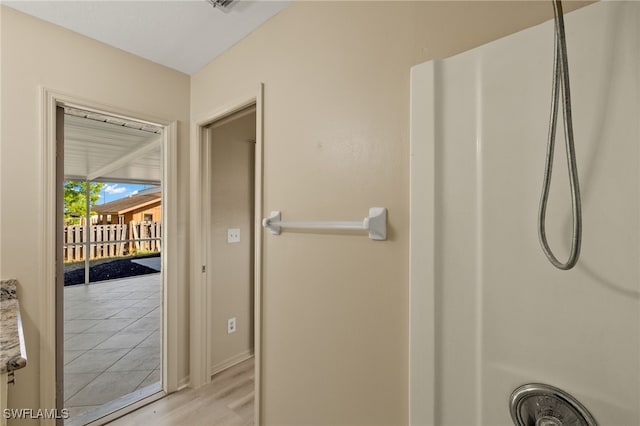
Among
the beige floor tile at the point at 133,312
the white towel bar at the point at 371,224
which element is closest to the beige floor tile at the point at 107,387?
the beige floor tile at the point at 133,312

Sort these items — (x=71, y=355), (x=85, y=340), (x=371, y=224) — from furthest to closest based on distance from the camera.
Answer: (x=85, y=340) < (x=71, y=355) < (x=371, y=224)

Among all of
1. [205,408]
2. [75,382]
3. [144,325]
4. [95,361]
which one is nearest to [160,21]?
[205,408]

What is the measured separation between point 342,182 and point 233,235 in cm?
152

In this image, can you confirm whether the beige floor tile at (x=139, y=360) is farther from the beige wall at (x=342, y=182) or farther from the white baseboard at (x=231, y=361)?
the beige wall at (x=342, y=182)

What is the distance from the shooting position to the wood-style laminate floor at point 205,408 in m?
1.67

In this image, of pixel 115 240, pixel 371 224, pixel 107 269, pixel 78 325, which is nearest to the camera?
pixel 371 224

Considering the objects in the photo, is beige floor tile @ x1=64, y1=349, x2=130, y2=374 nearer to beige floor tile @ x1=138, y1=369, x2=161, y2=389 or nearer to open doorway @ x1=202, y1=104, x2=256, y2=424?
beige floor tile @ x1=138, y1=369, x2=161, y2=389

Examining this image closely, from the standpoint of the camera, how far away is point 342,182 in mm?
1133

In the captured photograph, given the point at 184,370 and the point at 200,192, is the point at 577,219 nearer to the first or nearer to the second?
the point at 200,192

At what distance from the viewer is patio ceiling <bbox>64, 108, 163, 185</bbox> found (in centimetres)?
206

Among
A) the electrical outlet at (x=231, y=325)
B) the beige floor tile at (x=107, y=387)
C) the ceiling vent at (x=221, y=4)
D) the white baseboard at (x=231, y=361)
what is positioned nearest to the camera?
the ceiling vent at (x=221, y=4)

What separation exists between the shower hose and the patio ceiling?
2170mm

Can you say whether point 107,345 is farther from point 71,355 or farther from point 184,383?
point 184,383

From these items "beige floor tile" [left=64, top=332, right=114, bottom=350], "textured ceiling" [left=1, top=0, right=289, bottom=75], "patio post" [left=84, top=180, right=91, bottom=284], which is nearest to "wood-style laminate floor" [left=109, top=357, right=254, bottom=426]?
"beige floor tile" [left=64, top=332, right=114, bottom=350]
